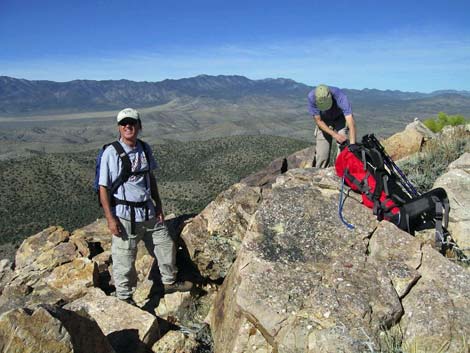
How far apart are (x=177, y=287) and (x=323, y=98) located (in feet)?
12.9

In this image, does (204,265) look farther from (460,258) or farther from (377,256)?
(460,258)

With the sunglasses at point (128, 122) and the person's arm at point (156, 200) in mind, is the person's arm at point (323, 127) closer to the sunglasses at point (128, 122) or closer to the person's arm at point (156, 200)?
the person's arm at point (156, 200)

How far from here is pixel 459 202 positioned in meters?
5.67

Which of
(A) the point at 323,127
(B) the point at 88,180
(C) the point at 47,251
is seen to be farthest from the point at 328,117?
(B) the point at 88,180

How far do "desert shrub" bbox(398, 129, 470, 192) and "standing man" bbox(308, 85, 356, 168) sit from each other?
1553 mm

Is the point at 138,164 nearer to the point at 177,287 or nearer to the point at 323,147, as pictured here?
the point at 177,287

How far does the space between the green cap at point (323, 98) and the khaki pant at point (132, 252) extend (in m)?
3.41

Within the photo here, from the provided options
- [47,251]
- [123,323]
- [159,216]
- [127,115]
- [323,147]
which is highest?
[127,115]

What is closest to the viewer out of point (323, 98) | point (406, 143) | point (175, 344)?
point (175, 344)

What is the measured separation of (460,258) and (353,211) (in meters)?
1.46

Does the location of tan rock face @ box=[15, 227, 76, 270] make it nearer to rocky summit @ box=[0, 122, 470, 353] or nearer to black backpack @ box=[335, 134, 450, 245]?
rocky summit @ box=[0, 122, 470, 353]

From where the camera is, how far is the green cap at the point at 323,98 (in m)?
6.88

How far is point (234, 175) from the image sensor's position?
52531mm

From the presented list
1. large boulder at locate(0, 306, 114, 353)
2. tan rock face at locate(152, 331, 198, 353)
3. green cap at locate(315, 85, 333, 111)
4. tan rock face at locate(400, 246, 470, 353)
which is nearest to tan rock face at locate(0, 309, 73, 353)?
large boulder at locate(0, 306, 114, 353)
